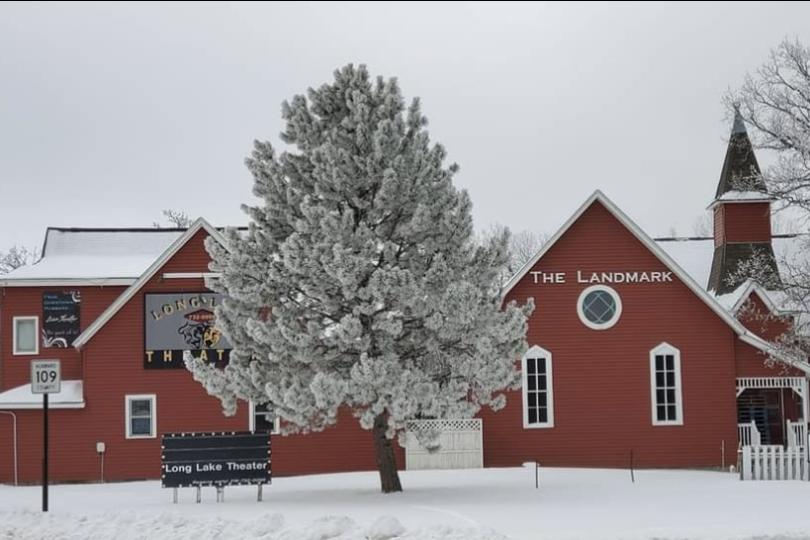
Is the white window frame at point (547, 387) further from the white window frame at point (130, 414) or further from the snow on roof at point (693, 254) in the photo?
the white window frame at point (130, 414)

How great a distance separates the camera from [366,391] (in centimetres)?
2242

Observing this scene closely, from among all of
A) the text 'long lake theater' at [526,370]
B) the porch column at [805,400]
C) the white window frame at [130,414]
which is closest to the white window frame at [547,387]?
the text 'long lake theater' at [526,370]

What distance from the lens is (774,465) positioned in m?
27.3

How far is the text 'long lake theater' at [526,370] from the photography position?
106ft

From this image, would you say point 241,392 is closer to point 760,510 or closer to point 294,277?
point 294,277

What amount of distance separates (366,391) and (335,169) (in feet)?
14.1

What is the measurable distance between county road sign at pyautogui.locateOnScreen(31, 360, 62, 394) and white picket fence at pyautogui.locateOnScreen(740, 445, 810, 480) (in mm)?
15447

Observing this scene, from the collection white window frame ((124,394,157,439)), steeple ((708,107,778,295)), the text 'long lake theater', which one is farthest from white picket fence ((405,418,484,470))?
steeple ((708,107,778,295))

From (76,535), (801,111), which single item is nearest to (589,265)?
(801,111)

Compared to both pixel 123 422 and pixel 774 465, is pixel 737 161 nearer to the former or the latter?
pixel 774 465

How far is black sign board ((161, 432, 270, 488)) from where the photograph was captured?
23.3 meters

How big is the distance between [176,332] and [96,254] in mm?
6090

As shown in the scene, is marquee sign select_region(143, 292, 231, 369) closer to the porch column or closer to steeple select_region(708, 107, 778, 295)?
the porch column

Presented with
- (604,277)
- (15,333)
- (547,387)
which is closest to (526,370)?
(547,387)
